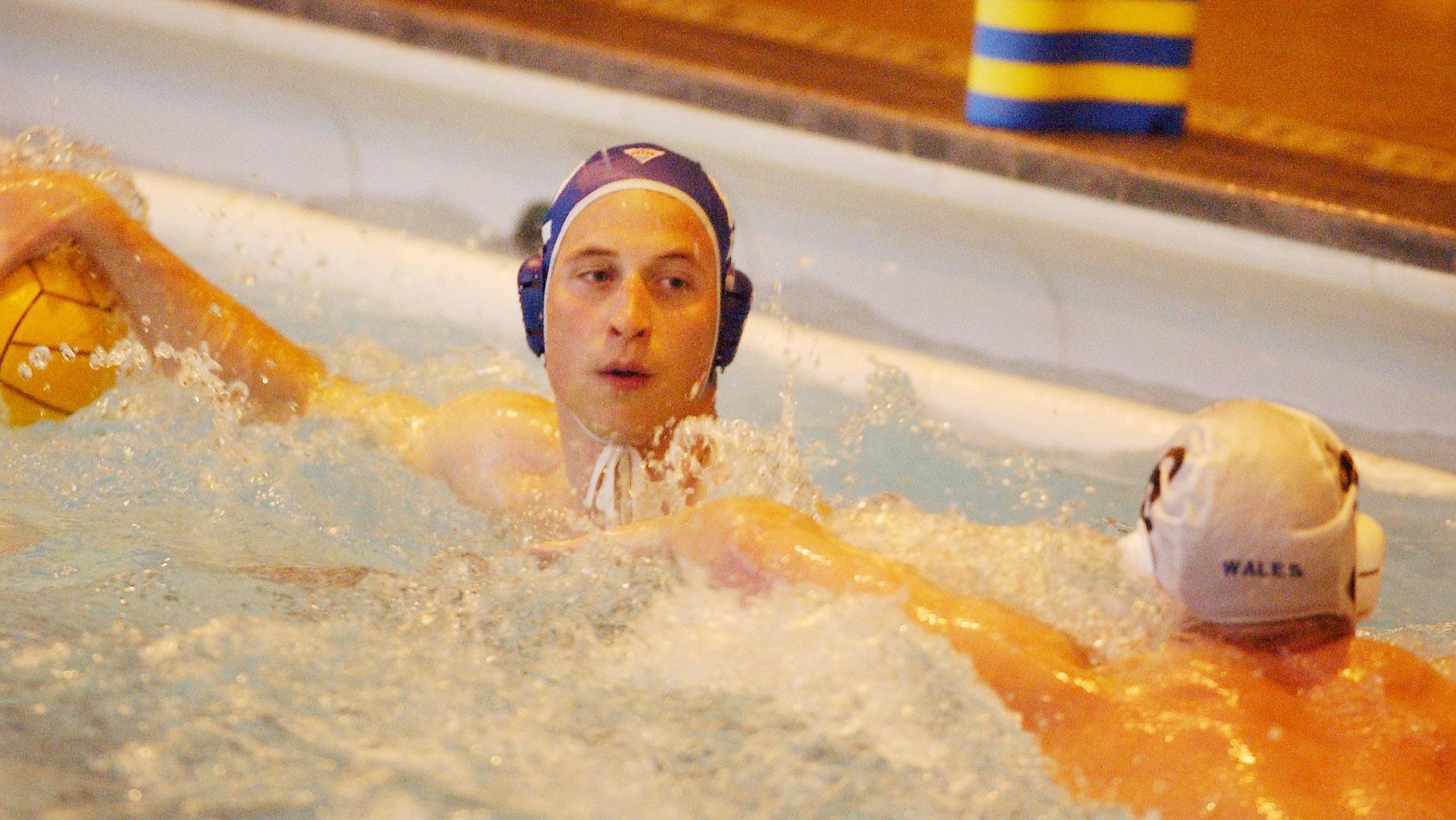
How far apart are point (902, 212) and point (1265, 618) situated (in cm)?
248

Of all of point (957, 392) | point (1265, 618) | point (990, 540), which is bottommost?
point (957, 392)

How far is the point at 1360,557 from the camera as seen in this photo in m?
1.91

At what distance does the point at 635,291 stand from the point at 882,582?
25.7 inches

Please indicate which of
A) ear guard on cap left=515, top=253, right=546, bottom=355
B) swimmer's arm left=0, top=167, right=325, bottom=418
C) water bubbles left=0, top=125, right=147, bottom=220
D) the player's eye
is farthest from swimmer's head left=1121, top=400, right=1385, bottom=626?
water bubbles left=0, top=125, right=147, bottom=220

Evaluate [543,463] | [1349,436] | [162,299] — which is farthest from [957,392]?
[162,299]

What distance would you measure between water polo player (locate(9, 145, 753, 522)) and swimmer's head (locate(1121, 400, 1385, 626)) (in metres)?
0.84

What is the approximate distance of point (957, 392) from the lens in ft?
12.6

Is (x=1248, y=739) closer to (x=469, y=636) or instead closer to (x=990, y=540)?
(x=990, y=540)

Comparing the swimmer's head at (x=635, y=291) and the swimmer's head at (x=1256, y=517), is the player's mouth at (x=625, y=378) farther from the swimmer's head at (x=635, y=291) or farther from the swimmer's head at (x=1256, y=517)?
the swimmer's head at (x=1256, y=517)

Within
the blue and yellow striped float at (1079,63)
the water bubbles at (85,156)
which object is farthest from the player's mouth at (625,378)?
the blue and yellow striped float at (1079,63)

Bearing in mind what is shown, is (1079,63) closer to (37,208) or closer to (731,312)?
(731,312)

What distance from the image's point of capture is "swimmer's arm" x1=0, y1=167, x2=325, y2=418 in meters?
2.77

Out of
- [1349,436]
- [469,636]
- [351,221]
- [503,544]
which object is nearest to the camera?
[469,636]

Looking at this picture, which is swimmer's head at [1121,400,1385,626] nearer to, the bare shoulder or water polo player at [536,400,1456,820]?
water polo player at [536,400,1456,820]
